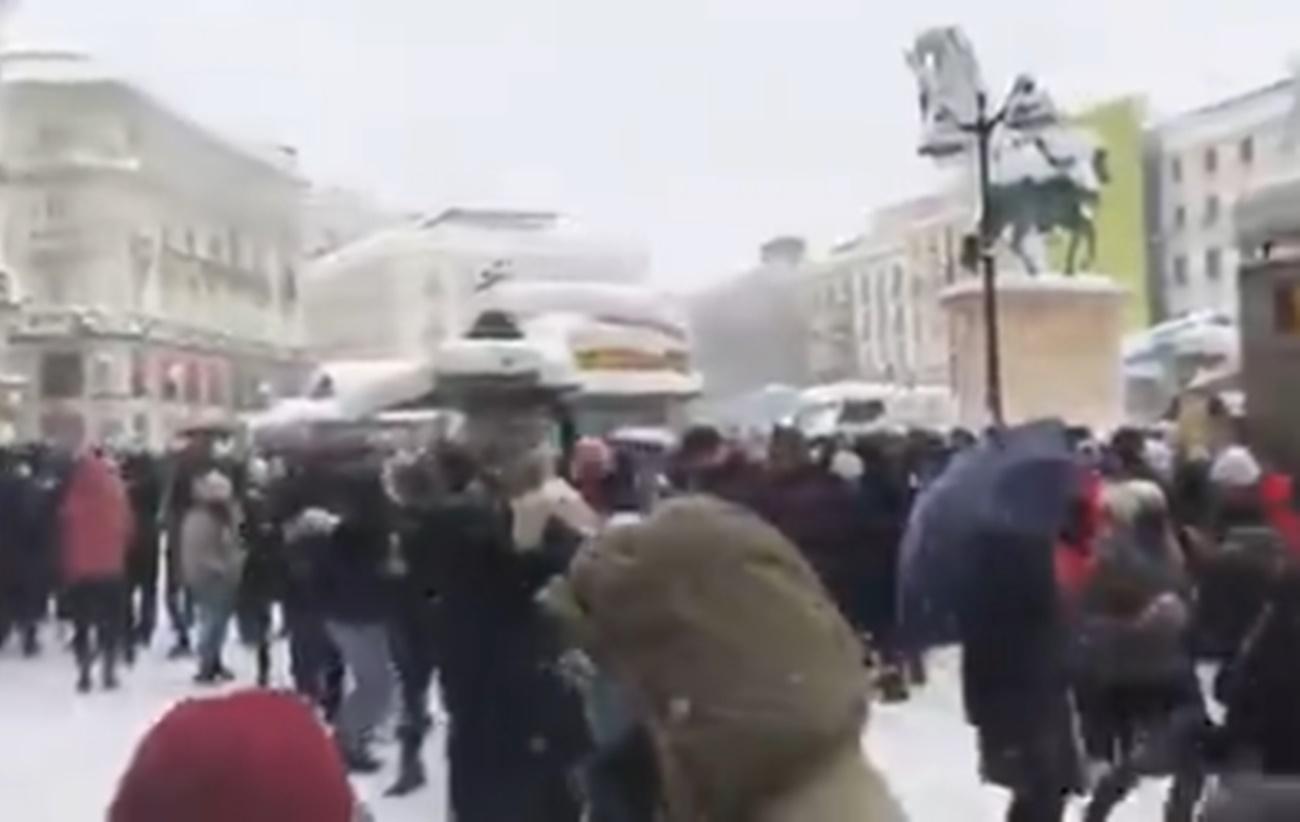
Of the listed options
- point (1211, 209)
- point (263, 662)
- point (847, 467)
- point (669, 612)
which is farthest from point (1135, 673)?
point (1211, 209)

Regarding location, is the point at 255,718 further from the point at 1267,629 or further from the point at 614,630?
the point at 1267,629

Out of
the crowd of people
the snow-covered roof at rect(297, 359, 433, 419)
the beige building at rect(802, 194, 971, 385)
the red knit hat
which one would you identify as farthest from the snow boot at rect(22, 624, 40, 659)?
the beige building at rect(802, 194, 971, 385)

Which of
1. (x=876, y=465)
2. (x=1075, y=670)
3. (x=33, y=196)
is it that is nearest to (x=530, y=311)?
(x=876, y=465)

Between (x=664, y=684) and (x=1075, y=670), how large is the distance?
18.3 feet

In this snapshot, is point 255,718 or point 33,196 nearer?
point 255,718

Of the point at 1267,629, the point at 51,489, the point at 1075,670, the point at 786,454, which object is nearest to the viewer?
the point at 1267,629

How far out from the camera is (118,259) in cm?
7944

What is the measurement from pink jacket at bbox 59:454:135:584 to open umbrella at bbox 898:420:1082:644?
8.20 metres

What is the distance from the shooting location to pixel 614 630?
347 cm

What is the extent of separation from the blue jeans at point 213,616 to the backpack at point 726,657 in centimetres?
1248

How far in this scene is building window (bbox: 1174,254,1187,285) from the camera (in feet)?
285

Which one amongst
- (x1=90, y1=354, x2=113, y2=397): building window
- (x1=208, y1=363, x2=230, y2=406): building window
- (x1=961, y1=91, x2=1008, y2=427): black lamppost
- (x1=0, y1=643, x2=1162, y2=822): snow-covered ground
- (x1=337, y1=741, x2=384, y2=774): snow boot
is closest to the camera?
(x1=0, y1=643, x2=1162, y2=822): snow-covered ground

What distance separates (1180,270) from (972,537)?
80.8 metres

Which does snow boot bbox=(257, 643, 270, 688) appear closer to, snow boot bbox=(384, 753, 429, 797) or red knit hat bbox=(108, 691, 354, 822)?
snow boot bbox=(384, 753, 429, 797)
